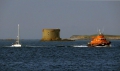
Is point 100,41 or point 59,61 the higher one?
point 100,41

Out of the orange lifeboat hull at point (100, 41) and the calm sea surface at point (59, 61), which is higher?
the orange lifeboat hull at point (100, 41)

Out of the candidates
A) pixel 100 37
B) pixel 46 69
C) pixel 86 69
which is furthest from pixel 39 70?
pixel 100 37

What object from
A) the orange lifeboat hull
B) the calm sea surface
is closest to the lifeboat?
the orange lifeboat hull

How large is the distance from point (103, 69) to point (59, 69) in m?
5.05

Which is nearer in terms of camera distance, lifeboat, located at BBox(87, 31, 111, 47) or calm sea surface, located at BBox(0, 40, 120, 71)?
calm sea surface, located at BBox(0, 40, 120, 71)

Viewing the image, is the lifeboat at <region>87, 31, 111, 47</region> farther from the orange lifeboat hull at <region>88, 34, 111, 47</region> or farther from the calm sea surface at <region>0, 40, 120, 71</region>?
the calm sea surface at <region>0, 40, 120, 71</region>

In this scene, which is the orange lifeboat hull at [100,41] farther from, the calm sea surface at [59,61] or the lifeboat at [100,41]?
the calm sea surface at [59,61]

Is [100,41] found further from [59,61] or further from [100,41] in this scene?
[59,61]

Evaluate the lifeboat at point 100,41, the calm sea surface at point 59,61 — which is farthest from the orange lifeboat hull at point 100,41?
the calm sea surface at point 59,61

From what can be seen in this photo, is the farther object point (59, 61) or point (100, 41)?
point (100, 41)

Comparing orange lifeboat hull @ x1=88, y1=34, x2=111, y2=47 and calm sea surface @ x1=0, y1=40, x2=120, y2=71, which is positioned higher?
orange lifeboat hull @ x1=88, y1=34, x2=111, y2=47

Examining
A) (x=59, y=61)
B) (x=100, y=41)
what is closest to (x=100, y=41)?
(x=100, y=41)

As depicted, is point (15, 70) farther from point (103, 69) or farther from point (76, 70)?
point (103, 69)

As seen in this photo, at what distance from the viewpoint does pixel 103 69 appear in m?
49.1
